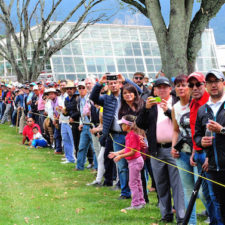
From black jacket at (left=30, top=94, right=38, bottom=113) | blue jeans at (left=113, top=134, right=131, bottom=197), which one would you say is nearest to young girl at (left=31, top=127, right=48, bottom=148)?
black jacket at (left=30, top=94, right=38, bottom=113)

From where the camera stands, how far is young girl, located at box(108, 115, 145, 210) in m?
7.43

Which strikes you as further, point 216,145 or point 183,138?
point 183,138

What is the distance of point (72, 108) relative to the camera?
1242 centimetres

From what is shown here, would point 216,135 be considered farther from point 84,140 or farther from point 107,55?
point 107,55

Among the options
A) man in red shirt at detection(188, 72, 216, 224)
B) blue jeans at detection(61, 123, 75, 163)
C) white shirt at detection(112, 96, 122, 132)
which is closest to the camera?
man in red shirt at detection(188, 72, 216, 224)

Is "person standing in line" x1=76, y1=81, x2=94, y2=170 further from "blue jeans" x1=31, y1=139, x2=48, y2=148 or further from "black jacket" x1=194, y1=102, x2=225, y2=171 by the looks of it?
"black jacket" x1=194, y1=102, x2=225, y2=171

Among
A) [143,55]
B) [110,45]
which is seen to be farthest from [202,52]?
[110,45]

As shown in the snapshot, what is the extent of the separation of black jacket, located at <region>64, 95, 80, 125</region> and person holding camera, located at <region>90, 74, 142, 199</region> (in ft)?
11.7

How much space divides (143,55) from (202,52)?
7146mm

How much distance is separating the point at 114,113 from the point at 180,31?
3.29 metres

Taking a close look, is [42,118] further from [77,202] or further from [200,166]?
[200,166]

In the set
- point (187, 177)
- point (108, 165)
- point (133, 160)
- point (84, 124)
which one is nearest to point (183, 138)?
point (187, 177)

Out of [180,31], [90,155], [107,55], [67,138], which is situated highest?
[107,55]

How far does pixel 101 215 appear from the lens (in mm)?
7297
